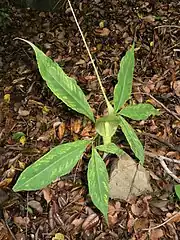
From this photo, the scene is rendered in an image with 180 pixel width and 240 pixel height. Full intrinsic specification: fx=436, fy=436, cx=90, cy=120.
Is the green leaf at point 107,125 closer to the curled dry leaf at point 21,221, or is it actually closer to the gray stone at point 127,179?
the gray stone at point 127,179

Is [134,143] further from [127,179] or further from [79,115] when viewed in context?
[79,115]

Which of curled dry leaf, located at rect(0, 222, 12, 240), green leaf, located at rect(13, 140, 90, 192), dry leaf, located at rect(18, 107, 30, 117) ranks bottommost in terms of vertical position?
curled dry leaf, located at rect(0, 222, 12, 240)

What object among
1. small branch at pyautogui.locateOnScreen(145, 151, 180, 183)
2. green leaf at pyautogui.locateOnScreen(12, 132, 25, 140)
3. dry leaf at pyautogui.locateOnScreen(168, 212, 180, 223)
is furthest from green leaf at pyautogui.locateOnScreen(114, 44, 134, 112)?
green leaf at pyautogui.locateOnScreen(12, 132, 25, 140)

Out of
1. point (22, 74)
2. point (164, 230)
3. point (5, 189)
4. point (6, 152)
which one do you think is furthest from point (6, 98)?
point (164, 230)

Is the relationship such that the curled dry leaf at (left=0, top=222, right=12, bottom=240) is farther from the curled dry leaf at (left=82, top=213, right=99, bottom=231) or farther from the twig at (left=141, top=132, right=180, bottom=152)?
the twig at (left=141, top=132, right=180, bottom=152)

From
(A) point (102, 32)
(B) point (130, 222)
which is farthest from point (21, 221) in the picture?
(A) point (102, 32)

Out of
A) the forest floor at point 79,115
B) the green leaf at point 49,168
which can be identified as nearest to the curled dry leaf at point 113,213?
the forest floor at point 79,115

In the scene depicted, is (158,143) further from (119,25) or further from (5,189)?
(119,25)
